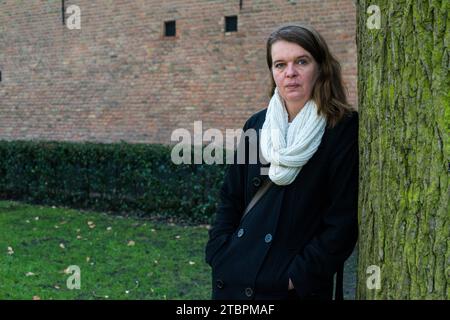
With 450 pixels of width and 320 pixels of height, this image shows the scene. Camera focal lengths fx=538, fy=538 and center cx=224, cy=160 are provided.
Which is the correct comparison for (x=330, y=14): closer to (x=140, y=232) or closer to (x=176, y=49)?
(x=176, y=49)

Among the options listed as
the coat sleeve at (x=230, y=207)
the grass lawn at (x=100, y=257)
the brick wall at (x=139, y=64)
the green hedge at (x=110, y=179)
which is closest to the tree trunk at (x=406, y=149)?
the coat sleeve at (x=230, y=207)

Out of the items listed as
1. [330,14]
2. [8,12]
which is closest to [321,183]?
[330,14]

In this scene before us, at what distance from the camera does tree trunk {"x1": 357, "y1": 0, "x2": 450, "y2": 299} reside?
74.2 inches

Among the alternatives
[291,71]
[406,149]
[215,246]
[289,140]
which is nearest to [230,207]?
[215,246]

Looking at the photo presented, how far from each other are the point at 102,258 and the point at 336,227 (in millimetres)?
4680

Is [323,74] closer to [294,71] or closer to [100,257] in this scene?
[294,71]

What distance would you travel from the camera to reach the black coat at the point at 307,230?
2148 mm

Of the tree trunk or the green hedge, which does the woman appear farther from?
the green hedge

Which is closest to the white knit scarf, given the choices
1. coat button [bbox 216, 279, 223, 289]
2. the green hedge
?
coat button [bbox 216, 279, 223, 289]

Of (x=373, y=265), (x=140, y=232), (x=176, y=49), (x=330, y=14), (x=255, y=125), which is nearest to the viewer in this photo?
(x=373, y=265)

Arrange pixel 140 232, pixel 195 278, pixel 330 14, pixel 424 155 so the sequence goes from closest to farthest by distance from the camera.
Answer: pixel 424 155 < pixel 195 278 < pixel 140 232 < pixel 330 14

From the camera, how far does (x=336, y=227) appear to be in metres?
2.14

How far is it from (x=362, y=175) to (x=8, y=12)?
41.2 feet
